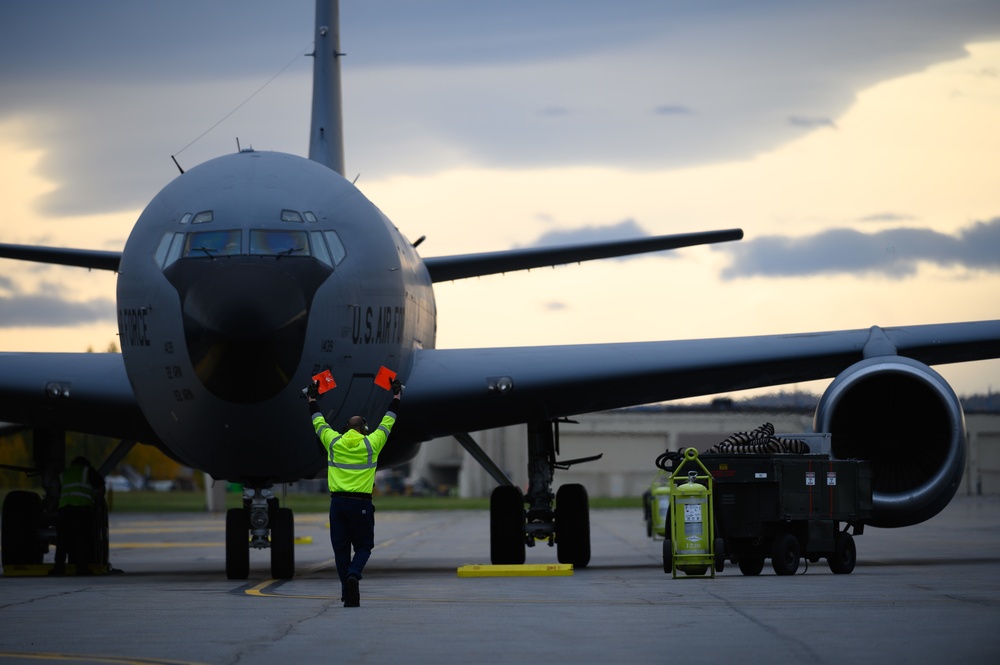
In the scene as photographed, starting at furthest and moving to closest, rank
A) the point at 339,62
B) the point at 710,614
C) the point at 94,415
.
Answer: the point at 339,62
the point at 94,415
the point at 710,614

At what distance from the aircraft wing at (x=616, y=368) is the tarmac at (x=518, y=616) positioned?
206 centimetres

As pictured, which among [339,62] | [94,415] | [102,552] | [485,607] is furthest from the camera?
[339,62]

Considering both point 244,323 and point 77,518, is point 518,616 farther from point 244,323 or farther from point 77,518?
point 77,518

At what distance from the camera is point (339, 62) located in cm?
2431

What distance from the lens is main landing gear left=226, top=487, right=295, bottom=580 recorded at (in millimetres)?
15734

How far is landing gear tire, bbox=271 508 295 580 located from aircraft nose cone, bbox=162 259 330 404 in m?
1.77

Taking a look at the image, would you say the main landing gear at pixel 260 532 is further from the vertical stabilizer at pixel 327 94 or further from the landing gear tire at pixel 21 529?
the vertical stabilizer at pixel 327 94

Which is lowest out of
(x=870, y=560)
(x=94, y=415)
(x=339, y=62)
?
(x=870, y=560)

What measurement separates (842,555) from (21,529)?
10.4 metres

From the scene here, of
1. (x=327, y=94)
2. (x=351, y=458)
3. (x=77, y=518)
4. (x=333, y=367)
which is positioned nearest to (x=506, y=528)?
(x=333, y=367)

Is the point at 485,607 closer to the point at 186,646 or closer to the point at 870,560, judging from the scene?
the point at 186,646

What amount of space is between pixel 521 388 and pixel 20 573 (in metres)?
7.00

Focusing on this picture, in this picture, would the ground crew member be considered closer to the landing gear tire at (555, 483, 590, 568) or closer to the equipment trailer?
the equipment trailer

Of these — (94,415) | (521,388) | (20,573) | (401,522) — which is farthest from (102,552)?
(401,522)
